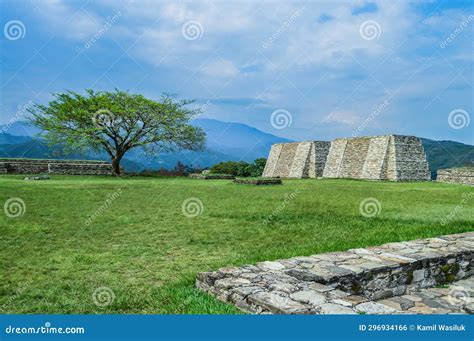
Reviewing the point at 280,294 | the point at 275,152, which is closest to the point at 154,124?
the point at 275,152

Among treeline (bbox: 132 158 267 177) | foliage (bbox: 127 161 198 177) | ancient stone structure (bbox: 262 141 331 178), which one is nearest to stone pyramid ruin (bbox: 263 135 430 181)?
ancient stone structure (bbox: 262 141 331 178)

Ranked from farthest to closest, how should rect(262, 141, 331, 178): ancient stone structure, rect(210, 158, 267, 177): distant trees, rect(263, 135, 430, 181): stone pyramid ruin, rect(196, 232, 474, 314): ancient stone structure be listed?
1. rect(210, 158, 267, 177): distant trees
2. rect(262, 141, 331, 178): ancient stone structure
3. rect(263, 135, 430, 181): stone pyramid ruin
4. rect(196, 232, 474, 314): ancient stone structure

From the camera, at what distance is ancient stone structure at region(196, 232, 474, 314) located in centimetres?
347

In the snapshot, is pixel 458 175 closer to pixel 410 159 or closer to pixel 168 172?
pixel 410 159

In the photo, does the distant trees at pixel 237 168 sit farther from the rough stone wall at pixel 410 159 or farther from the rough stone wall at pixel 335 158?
the rough stone wall at pixel 410 159

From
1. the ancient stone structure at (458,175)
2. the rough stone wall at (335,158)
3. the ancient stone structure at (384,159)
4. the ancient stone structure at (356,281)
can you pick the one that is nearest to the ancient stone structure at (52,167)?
the rough stone wall at (335,158)

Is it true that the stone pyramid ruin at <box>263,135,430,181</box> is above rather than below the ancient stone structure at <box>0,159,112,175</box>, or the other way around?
above

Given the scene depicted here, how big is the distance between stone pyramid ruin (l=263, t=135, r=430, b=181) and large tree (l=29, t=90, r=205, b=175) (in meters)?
12.8

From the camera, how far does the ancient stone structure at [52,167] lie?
2872 cm

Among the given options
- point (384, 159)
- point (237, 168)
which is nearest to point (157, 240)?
point (384, 159)

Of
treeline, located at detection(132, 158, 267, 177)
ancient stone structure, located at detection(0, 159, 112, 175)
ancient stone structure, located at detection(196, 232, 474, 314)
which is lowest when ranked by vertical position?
ancient stone structure, located at detection(196, 232, 474, 314)

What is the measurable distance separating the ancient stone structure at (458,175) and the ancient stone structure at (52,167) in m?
27.0

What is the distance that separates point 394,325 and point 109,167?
3315cm

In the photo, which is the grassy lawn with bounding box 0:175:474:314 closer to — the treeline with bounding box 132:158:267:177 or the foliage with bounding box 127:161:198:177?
the foliage with bounding box 127:161:198:177
